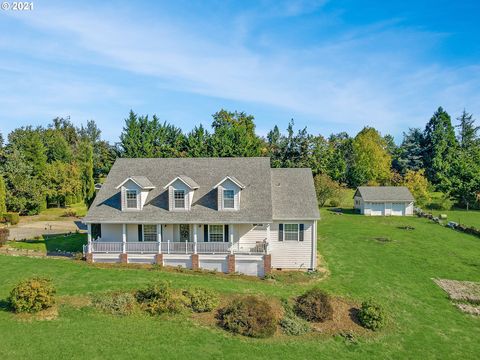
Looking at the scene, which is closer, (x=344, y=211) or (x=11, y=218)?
(x=11, y=218)

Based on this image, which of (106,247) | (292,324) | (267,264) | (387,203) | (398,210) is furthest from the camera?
(398,210)

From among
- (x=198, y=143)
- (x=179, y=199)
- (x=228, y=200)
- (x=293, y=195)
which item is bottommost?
(x=228, y=200)

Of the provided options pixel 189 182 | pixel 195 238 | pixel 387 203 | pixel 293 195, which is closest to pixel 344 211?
pixel 387 203

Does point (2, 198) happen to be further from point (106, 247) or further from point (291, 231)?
point (291, 231)

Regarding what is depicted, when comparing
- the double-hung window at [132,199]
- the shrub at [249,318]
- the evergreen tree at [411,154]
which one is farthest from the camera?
the evergreen tree at [411,154]

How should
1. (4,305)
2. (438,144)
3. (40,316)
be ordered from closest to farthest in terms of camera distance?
1. (40,316)
2. (4,305)
3. (438,144)

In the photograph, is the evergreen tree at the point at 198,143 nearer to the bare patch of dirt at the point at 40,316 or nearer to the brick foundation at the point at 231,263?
the brick foundation at the point at 231,263

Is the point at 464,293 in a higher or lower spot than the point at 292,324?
lower

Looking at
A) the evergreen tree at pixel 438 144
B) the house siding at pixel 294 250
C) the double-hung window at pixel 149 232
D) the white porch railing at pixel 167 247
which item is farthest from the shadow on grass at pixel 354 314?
the evergreen tree at pixel 438 144

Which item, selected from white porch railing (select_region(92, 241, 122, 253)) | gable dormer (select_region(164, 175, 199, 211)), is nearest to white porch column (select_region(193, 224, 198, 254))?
gable dormer (select_region(164, 175, 199, 211))
